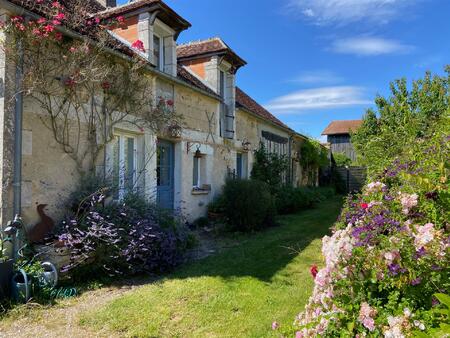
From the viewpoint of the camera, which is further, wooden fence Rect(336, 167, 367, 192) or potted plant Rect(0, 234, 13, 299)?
wooden fence Rect(336, 167, 367, 192)

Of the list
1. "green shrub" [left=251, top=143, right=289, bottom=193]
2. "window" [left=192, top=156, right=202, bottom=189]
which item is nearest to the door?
"window" [left=192, top=156, right=202, bottom=189]

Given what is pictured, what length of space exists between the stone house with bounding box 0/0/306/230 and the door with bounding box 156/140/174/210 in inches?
0.9

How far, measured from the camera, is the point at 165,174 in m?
8.50

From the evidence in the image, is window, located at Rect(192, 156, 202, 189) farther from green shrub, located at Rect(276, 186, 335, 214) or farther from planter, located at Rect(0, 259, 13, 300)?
planter, located at Rect(0, 259, 13, 300)

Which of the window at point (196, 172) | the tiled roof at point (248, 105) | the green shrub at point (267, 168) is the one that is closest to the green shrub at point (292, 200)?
the green shrub at point (267, 168)

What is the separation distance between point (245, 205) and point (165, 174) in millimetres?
2082

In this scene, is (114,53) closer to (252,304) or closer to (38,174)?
(38,174)

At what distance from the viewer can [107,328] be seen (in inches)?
138

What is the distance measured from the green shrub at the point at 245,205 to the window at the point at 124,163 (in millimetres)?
2727

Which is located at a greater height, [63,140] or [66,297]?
[63,140]

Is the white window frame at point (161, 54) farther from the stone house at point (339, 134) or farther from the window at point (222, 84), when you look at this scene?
the stone house at point (339, 134)

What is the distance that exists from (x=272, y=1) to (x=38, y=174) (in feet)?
22.5

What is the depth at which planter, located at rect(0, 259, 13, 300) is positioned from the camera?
13.2ft

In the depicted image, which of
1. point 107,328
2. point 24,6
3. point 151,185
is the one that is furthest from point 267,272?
point 24,6
